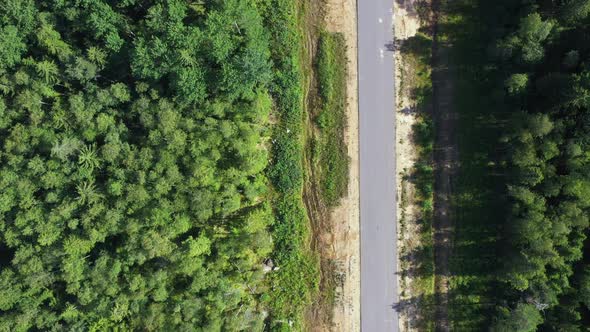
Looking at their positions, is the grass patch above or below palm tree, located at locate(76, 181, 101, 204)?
above

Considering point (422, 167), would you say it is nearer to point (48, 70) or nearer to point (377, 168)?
point (377, 168)

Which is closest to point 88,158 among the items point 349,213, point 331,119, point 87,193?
point 87,193

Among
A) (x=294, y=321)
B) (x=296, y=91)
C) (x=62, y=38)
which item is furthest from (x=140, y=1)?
(x=294, y=321)

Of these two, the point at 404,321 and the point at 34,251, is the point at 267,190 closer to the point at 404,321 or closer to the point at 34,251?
the point at 404,321

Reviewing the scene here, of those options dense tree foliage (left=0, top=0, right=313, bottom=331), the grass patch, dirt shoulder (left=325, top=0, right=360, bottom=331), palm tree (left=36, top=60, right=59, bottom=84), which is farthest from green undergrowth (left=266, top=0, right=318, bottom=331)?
palm tree (left=36, top=60, right=59, bottom=84)

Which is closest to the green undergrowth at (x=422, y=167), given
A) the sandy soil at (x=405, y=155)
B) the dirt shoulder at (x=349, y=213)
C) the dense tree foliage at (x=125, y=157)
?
the sandy soil at (x=405, y=155)

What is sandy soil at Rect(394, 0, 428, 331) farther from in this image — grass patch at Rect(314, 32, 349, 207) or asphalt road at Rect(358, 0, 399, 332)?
grass patch at Rect(314, 32, 349, 207)
